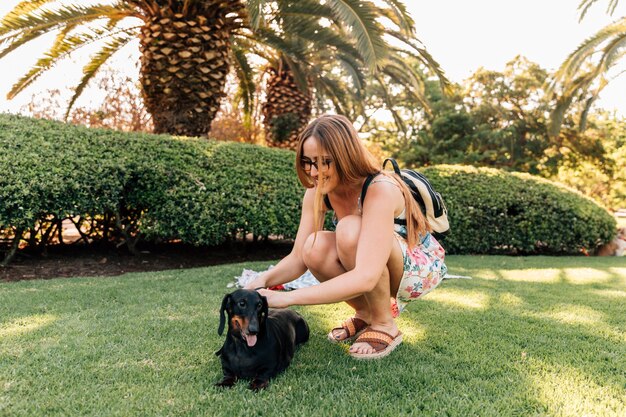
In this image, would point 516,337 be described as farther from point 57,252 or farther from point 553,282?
point 57,252

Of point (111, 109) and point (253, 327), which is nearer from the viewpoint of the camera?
point (253, 327)

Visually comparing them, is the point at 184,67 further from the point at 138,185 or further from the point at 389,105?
the point at 389,105

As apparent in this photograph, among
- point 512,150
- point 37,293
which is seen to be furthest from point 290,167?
point 512,150

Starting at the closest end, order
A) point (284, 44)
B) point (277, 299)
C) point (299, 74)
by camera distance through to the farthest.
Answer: point (277, 299) → point (284, 44) → point (299, 74)

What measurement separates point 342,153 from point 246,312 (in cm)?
92

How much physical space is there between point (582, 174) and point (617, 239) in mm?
10726

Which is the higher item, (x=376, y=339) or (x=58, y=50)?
(x=58, y=50)

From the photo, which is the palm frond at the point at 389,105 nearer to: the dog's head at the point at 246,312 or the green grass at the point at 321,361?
the green grass at the point at 321,361

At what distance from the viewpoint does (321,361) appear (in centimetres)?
268

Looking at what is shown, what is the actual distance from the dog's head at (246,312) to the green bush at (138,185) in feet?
12.6

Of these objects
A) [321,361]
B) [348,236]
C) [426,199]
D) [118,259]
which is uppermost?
[426,199]

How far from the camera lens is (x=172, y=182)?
6273 mm

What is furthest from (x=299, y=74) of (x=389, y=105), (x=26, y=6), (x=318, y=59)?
(x=26, y=6)

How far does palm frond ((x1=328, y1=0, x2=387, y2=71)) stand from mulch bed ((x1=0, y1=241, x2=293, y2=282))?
3.43m
